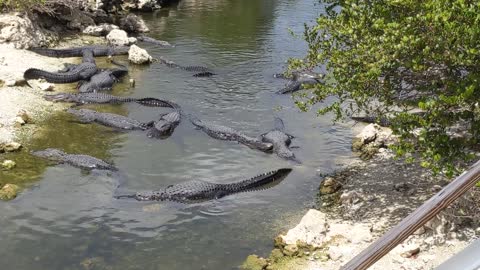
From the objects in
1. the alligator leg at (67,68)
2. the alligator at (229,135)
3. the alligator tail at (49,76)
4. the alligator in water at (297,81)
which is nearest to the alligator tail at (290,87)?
the alligator in water at (297,81)

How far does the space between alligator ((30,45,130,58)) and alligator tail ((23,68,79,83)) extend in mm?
3069

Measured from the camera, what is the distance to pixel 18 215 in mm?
10016

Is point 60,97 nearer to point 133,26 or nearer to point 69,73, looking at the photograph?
point 69,73

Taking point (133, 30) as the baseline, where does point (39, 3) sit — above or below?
above

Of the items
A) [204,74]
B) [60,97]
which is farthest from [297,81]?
[60,97]

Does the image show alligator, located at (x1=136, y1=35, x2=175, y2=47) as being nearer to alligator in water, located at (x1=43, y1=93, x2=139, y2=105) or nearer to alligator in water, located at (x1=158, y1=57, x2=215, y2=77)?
→ alligator in water, located at (x1=158, y1=57, x2=215, y2=77)

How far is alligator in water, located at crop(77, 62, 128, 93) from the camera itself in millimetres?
17656

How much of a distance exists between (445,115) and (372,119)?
802 cm

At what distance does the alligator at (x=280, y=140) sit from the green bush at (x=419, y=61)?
3.93 meters

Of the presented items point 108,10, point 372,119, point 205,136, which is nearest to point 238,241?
point 205,136

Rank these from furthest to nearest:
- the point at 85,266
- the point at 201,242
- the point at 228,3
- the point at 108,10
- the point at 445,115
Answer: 1. the point at 228,3
2. the point at 108,10
3. the point at 201,242
4. the point at 85,266
5. the point at 445,115

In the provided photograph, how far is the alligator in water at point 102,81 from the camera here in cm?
1766

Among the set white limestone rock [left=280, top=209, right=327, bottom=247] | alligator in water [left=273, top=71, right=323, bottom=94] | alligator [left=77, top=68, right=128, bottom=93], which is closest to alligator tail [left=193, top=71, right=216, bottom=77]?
alligator in water [left=273, top=71, right=323, bottom=94]

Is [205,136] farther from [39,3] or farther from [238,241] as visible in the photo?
[39,3]
